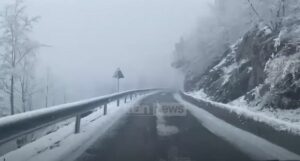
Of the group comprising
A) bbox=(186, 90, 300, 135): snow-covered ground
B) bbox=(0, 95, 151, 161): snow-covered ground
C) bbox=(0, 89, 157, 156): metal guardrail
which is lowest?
bbox=(0, 95, 151, 161): snow-covered ground

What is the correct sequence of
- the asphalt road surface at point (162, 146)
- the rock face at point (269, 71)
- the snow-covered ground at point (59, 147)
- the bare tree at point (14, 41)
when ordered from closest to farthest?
the asphalt road surface at point (162, 146) < the snow-covered ground at point (59, 147) < the rock face at point (269, 71) < the bare tree at point (14, 41)

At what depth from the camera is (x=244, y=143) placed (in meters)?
9.76

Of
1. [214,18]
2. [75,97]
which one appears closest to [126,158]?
[214,18]

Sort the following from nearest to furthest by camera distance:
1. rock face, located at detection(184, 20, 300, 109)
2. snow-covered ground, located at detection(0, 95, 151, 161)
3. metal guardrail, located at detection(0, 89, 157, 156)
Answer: metal guardrail, located at detection(0, 89, 157, 156)
snow-covered ground, located at detection(0, 95, 151, 161)
rock face, located at detection(184, 20, 300, 109)

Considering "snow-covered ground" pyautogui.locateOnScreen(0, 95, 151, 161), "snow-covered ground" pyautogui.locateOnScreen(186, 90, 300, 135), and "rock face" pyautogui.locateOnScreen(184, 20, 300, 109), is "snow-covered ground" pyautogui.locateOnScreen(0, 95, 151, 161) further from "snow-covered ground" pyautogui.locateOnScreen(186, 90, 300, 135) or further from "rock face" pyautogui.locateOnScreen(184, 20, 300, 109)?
"rock face" pyautogui.locateOnScreen(184, 20, 300, 109)

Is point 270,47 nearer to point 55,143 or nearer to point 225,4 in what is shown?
point 55,143

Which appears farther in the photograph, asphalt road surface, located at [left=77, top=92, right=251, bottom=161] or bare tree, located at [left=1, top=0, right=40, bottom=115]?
bare tree, located at [left=1, top=0, right=40, bottom=115]

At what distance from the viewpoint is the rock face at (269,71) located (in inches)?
528

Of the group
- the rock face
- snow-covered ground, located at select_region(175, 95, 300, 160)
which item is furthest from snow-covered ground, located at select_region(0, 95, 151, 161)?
the rock face

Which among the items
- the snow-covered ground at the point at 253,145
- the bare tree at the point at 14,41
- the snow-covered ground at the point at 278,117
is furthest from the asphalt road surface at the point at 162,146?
the bare tree at the point at 14,41

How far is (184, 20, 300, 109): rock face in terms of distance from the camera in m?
13.4

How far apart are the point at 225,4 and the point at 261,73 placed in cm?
4420

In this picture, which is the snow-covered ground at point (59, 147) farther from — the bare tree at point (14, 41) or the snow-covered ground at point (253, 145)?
the bare tree at point (14, 41)

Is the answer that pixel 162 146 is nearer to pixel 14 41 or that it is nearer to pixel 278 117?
pixel 278 117
